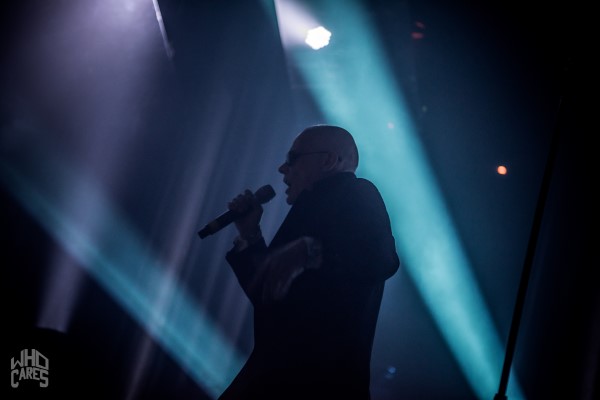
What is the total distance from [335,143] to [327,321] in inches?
30.3

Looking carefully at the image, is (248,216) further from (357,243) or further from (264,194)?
(357,243)

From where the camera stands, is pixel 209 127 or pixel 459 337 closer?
pixel 209 127

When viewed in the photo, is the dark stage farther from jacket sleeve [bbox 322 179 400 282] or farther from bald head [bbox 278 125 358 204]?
jacket sleeve [bbox 322 179 400 282]

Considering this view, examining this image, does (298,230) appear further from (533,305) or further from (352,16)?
(533,305)

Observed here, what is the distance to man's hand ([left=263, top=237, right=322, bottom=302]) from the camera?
1754mm

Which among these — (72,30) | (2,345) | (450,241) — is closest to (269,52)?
(72,30)

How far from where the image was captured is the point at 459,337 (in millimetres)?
5340

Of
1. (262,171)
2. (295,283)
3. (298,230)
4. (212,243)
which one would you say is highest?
(262,171)

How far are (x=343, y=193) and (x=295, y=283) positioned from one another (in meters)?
0.41

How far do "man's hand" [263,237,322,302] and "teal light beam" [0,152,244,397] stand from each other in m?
2.29

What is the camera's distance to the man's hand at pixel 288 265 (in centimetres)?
175

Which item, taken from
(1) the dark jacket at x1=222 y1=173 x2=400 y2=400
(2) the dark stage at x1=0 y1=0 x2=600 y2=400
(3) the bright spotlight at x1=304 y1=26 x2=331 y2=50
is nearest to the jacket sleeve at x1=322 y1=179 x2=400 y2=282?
(1) the dark jacket at x1=222 y1=173 x2=400 y2=400

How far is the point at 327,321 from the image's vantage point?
181 centimetres

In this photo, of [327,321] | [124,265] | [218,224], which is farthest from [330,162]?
[124,265]
